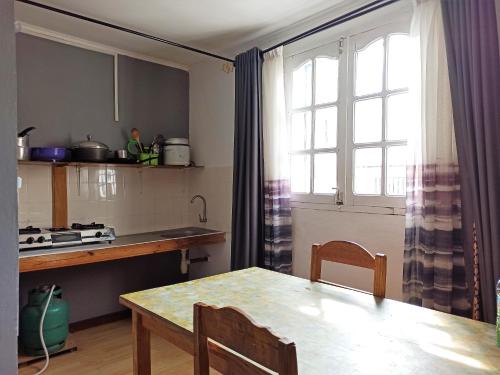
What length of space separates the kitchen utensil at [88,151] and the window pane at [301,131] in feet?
4.89

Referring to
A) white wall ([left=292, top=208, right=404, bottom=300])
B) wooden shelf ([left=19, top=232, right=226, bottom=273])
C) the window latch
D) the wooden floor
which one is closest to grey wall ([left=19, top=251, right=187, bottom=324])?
the wooden floor

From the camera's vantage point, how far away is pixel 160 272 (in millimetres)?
3586

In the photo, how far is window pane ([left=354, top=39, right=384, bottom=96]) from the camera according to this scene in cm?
233

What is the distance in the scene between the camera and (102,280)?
321 centimetres

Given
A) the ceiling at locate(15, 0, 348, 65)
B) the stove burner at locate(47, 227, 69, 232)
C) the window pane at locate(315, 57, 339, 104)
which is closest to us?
the ceiling at locate(15, 0, 348, 65)

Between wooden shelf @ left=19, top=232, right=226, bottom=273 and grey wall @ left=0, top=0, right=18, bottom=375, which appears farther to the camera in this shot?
wooden shelf @ left=19, top=232, right=226, bottom=273

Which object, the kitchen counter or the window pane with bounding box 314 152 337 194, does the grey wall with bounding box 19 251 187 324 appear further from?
the window pane with bounding box 314 152 337 194

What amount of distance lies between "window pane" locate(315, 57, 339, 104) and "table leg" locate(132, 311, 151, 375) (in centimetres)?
189

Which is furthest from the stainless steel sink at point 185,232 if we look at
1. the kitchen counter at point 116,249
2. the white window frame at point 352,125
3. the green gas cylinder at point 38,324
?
the white window frame at point 352,125

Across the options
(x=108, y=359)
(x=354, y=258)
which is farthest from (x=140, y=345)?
(x=108, y=359)

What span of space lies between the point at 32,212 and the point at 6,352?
162 centimetres

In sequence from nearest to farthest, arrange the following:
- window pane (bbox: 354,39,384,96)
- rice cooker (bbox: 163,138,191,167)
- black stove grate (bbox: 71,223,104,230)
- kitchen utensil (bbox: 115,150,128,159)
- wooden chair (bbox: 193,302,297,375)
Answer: wooden chair (bbox: 193,302,297,375), window pane (bbox: 354,39,384,96), black stove grate (bbox: 71,223,104,230), kitchen utensil (bbox: 115,150,128,159), rice cooker (bbox: 163,138,191,167)

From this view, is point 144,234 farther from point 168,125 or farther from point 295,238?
point 295,238

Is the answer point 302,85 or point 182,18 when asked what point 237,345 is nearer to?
point 302,85
